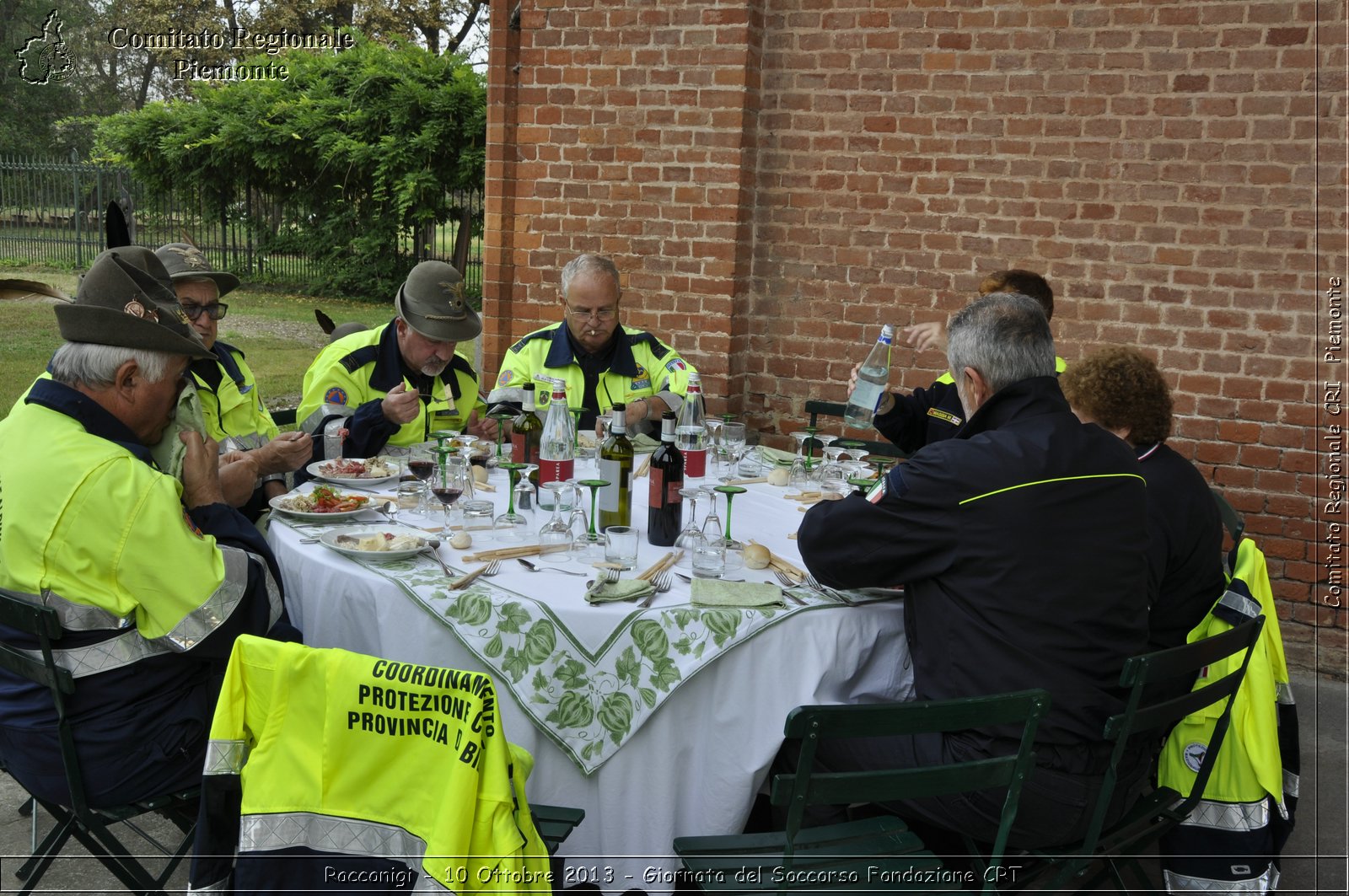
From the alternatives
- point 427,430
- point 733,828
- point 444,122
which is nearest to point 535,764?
point 733,828

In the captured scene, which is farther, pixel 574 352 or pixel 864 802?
pixel 574 352

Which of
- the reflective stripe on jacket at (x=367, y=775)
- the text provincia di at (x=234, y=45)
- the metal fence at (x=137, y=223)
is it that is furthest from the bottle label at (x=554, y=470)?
the text provincia di at (x=234, y=45)

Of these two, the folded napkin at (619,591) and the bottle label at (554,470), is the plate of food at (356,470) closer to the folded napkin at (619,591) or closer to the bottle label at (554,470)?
the bottle label at (554,470)

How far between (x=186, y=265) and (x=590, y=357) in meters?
1.82

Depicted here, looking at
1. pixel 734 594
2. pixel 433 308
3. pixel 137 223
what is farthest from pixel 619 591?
pixel 137 223

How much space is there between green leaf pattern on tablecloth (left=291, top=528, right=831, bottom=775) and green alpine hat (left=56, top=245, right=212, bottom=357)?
921 millimetres

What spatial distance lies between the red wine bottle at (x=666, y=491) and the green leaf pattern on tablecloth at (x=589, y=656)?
557 mm

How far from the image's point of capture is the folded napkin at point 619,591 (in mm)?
2879

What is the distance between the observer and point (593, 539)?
3.36 m

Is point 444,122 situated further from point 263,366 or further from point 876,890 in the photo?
point 876,890

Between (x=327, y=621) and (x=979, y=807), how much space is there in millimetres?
1804

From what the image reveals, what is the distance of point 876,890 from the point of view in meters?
2.58

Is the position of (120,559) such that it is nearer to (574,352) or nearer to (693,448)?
(693,448)

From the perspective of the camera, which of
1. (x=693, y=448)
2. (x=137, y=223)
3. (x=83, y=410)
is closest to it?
(x=83, y=410)
